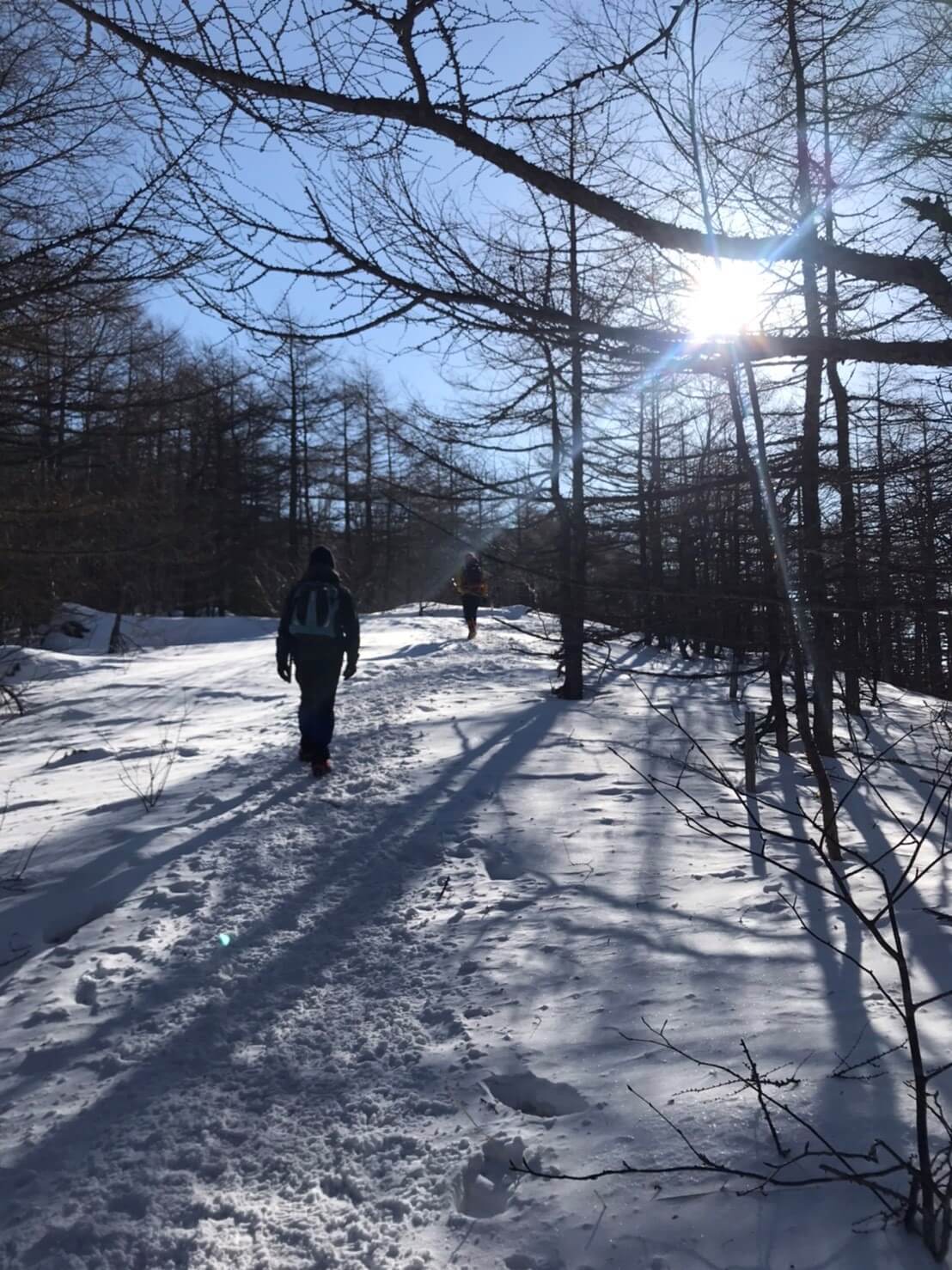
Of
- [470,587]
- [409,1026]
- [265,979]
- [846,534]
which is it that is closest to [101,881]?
[265,979]

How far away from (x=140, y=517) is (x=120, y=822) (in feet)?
33.0

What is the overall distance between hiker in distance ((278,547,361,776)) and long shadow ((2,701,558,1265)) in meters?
1.10

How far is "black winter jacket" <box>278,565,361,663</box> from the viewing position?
705 centimetres

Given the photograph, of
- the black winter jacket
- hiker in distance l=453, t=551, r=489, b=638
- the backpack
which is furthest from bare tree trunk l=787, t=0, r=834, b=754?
hiker in distance l=453, t=551, r=489, b=638

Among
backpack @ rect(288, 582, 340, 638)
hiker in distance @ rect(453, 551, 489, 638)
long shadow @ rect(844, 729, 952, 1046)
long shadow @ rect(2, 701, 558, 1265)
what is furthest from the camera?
hiker in distance @ rect(453, 551, 489, 638)

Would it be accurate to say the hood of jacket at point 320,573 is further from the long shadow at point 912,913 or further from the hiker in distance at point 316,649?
the long shadow at point 912,913

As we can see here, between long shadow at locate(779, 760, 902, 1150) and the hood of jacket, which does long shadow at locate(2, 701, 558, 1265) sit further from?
the hood of jacket

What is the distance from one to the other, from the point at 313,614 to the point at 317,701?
0.71m

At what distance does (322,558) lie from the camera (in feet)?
23.8

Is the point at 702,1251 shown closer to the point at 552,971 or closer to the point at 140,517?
the point at 552,971

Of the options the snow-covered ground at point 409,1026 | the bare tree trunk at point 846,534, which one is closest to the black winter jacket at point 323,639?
the snow-covered ground at point 409,1026

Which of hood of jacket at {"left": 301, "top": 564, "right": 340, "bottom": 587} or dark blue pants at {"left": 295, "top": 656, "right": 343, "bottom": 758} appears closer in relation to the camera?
dark blue pants at {"left": 295, "top": 656, "right": 343, "bottom": 758}

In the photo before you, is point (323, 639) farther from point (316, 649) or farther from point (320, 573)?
point (320, 573)

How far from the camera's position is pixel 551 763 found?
7.38m
